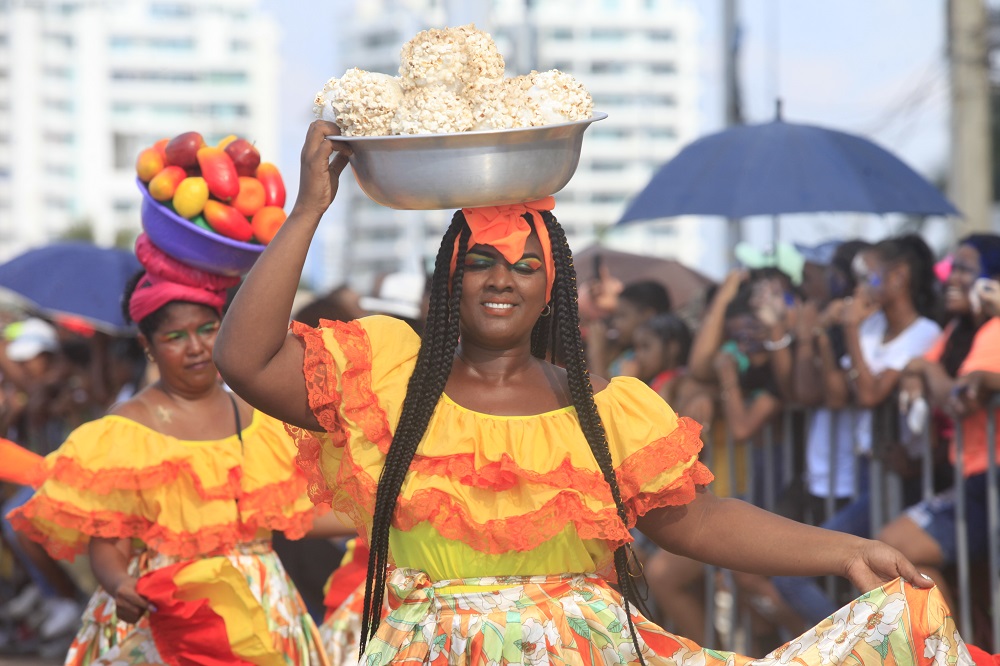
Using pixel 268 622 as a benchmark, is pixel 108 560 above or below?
above

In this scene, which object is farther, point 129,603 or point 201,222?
point 201,222

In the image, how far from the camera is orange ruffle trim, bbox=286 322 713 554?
349 cm

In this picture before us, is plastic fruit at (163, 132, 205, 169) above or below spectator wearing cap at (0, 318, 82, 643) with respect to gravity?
above

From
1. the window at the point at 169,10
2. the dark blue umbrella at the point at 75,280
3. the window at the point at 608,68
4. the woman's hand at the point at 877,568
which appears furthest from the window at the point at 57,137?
the woman's hand at the point at 877,568

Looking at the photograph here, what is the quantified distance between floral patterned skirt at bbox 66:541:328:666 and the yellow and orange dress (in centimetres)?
153

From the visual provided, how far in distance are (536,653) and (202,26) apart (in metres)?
132

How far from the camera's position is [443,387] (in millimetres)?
3654

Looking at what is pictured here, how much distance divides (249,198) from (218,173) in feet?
0.47

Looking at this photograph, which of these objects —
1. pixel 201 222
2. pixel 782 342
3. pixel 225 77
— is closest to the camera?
pixel 201 222

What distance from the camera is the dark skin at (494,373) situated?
3385 millimetres

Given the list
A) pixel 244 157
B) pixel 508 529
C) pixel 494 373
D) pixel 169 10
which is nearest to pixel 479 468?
pixel 508 529

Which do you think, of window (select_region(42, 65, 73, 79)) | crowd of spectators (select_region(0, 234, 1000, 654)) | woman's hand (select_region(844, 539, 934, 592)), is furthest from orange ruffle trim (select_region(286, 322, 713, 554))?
window (select_region(42, 65, 73, 79))

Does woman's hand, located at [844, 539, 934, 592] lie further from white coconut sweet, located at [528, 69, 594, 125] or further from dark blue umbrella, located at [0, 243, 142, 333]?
dark blue umbrella, located at [0, 243, 142, 333]

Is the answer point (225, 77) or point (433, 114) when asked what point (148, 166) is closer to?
point (433, 114)
